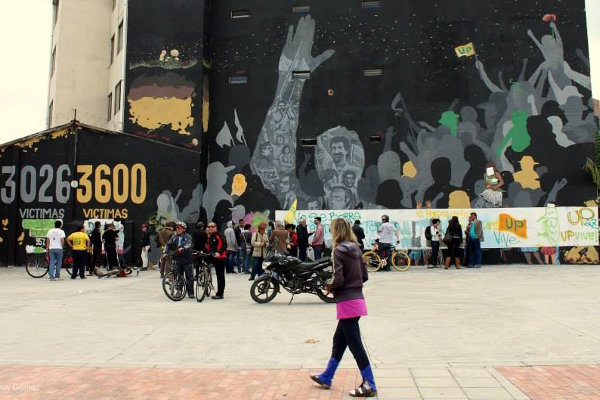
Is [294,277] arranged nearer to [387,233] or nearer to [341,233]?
[341,233]

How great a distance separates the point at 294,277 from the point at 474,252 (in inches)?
425

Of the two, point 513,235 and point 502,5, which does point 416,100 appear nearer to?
point 502,5

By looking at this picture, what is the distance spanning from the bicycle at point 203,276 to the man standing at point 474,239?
11103 mm

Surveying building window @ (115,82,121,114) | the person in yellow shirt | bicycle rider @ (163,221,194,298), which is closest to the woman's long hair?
bicycle rider @ (163,221,194,298)

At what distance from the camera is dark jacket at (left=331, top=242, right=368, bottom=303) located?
212 inches

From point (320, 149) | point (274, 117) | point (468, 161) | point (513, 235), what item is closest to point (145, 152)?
point (274, 117)

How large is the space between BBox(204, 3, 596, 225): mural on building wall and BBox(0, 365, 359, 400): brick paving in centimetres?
1611

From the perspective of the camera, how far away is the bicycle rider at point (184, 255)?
11.6m

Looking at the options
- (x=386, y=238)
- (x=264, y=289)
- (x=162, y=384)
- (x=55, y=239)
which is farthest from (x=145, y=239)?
(x=162, y=384)

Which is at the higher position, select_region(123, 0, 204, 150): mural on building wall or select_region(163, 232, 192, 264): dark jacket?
select_region(123, 0, 204, 150): mural on building wall

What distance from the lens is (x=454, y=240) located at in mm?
19219

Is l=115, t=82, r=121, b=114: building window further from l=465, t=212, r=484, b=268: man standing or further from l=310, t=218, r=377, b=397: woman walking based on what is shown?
l=310, t=218, r=377, b=397: woman walking

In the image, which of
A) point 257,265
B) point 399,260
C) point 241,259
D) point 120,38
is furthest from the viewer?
point 120,38

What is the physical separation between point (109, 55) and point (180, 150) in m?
9.62
